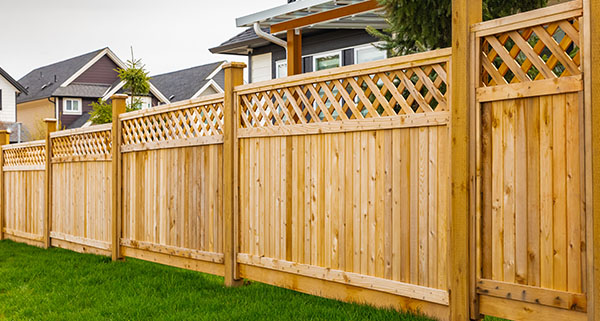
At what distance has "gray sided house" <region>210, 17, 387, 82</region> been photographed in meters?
10.7

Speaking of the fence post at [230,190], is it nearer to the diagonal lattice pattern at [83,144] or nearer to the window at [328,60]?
the diagonal lattice pattern at [83,144]

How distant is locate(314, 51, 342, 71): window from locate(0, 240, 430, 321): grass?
5921 millimetres

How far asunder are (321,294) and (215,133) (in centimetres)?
184

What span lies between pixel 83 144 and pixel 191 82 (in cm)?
2393

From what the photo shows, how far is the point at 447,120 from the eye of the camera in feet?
11.6

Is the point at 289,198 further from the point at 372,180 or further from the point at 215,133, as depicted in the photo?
the point at 215,133

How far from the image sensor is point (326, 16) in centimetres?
891

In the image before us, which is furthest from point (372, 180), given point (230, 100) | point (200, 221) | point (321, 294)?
point (200, 221)

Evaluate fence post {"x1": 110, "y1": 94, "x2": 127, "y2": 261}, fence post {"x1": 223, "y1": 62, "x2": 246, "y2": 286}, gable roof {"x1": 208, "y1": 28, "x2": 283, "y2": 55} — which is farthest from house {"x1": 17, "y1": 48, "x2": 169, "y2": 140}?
fence post {"x1": 223, "y1": 62, "x2": 246, "y2": 286}

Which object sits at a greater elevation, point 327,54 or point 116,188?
point 327,54

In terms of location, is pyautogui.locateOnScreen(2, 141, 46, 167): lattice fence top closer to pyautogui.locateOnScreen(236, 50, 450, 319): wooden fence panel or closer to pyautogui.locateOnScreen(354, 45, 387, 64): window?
pyautogui.locateOnScreen(236, 50, 450, 319): wooden fence panel

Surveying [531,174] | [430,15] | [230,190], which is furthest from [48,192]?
[531,174]

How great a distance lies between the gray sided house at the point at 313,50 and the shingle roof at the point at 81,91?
63.0 feet

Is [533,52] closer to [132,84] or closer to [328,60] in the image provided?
[328,60]
